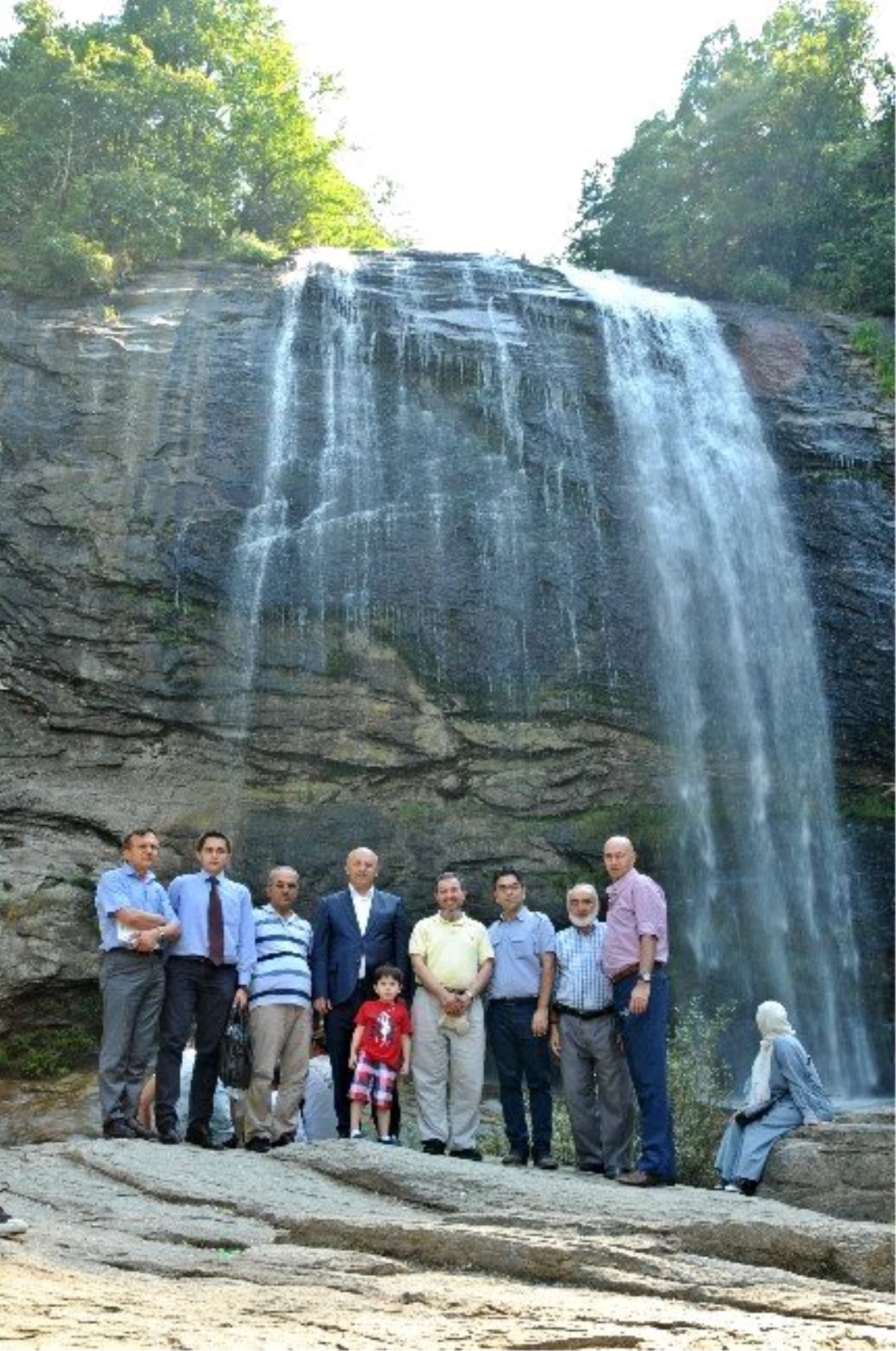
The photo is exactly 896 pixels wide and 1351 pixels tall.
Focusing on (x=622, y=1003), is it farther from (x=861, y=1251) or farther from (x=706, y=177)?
(x=706, y=177)

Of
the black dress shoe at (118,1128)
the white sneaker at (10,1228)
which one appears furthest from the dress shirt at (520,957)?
the white sneaker at (10,1228)

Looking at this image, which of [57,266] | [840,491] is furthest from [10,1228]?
[57,266]

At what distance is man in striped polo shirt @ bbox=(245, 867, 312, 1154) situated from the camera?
8273 millimetres

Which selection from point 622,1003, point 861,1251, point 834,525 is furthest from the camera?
point 834,525

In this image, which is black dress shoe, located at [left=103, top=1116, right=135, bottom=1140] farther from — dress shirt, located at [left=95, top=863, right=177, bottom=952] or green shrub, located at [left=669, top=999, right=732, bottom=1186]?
green shrub, located at [left=669, top=999, right=732, bottom=1186]

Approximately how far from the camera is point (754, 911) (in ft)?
47.9

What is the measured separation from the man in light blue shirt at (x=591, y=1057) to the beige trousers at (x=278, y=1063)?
59.3 inches

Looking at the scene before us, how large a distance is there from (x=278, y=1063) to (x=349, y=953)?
0.75 m

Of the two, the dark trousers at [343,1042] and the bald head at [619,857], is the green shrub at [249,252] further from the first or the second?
the bald head at [619,857]

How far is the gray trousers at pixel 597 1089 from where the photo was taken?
26.0ft

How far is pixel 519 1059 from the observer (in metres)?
8.45

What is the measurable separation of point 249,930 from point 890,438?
1161 centimetres

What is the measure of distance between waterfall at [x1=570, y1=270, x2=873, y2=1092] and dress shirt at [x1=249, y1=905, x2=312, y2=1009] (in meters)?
6.74

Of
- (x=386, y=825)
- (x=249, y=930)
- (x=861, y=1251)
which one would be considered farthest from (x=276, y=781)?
(x=861, y=1251)
